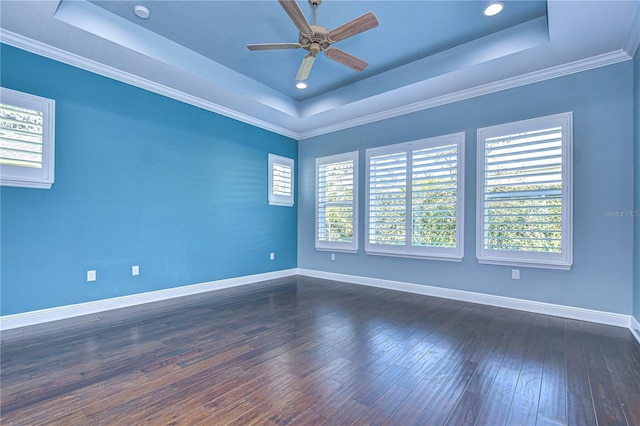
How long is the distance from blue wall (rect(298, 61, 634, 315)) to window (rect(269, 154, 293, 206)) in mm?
2726

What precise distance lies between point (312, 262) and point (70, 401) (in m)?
4.31

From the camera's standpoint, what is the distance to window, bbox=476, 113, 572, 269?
11.0ft

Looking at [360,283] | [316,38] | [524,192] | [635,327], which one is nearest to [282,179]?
[360,283]

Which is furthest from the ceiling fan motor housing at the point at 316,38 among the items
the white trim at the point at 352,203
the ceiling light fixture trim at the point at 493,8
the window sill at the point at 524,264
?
the window sill at the point at 524,264

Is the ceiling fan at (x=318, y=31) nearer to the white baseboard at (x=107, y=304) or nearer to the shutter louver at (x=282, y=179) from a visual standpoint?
the shutter louver at (x=282, y=179)

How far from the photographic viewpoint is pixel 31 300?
3.03 m

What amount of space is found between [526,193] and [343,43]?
→ 9.20 feet

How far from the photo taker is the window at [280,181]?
552 cm

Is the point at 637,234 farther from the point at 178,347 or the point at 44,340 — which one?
the point at 44,340

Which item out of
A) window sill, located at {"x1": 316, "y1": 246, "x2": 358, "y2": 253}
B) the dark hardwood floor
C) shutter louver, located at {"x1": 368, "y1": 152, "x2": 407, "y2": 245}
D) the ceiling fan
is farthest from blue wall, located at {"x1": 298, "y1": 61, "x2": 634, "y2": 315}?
the ceiling fan

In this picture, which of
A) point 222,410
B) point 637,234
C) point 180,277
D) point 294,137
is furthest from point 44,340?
point 637,234

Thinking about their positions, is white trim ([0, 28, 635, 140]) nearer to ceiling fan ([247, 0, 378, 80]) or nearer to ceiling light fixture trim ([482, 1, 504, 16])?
ceiling light fixture trim ([482, 1, 504, 16])

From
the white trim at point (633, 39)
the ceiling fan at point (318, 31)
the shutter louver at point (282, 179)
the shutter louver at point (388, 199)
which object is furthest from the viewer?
the shutter louver at point (282, 179)

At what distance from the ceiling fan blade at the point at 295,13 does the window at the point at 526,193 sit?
8.94 ft
